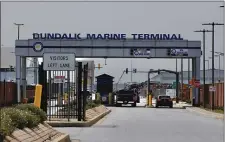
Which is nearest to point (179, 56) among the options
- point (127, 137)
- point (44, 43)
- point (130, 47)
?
point (130, 47)

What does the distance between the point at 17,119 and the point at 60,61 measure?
10.9m

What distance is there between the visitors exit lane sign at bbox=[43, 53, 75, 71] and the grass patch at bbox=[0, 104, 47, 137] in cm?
748

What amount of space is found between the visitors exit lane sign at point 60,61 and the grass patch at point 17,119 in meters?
7.48

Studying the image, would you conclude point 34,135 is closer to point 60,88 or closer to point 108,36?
point 60,88

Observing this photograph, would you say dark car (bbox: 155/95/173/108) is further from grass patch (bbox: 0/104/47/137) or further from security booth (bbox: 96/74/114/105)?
grass patch (bbox: 0/104/47/137)

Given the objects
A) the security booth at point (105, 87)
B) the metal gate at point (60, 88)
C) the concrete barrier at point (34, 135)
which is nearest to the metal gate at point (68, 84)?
the metal gate at point (60, 88)

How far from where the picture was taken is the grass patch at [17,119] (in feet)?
33.2

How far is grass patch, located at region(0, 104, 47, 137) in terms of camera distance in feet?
33.2

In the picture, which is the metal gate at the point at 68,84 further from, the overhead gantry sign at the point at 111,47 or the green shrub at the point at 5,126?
the overhead gantry sign at the point at 111,47

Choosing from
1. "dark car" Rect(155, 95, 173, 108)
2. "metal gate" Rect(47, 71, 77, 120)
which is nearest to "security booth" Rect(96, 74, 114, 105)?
"dark car" Rect(155, 95, 173, 108)

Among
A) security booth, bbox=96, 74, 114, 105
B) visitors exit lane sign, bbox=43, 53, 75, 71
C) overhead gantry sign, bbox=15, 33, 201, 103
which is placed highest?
overhead gantry sign, bbox=15, 33, 201, 103

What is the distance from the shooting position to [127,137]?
60.8 ft

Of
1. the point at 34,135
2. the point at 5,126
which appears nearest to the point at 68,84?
the point at 34,135

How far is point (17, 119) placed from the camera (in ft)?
39.7
